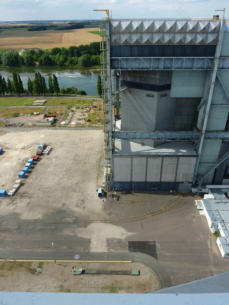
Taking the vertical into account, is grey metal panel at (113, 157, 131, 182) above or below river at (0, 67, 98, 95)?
above

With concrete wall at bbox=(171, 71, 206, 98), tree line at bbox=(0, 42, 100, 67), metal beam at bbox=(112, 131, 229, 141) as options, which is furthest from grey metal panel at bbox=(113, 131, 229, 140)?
tree line at bbox=(0, 42, 100, 67)

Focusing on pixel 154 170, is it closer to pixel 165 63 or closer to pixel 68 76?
pixel 165 63

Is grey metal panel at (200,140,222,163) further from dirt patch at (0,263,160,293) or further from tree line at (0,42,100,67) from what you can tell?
tree line at (0,42,100,67)

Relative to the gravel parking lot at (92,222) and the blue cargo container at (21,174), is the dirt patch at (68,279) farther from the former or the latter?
the blue cargo container at (21,174)

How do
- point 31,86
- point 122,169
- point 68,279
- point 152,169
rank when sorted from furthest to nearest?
point 31,86
point 122,169
point 152,169
point 68,279

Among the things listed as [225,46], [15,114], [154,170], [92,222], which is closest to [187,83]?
[225,46]

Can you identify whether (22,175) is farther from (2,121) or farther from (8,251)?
(2,121)

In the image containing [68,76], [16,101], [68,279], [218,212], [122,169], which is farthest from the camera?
[68,76]
